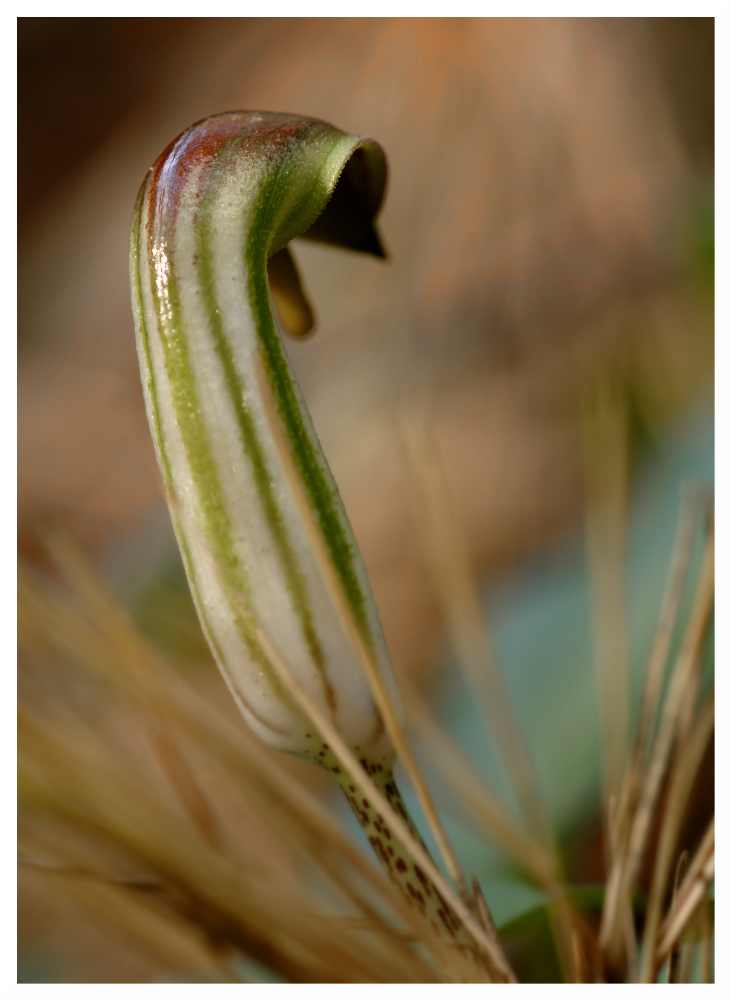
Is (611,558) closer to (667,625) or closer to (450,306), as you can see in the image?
(667,625)

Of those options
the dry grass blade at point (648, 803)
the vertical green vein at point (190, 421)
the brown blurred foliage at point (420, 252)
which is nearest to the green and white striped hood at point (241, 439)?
the vertical green vein at point (190, 421)

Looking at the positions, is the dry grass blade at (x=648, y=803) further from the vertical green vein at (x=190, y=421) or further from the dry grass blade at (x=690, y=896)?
the vertical green vein at (x=190, y=421)

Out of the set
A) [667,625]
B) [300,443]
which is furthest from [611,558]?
[300,443]

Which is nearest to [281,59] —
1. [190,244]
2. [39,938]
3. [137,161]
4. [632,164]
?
[137,161]

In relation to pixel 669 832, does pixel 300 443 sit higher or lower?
higher

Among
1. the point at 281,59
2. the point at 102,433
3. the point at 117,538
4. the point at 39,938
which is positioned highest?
the point at 281,59

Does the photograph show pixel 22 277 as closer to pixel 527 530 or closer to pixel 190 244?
pixel 527 530

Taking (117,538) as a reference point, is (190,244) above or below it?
below
